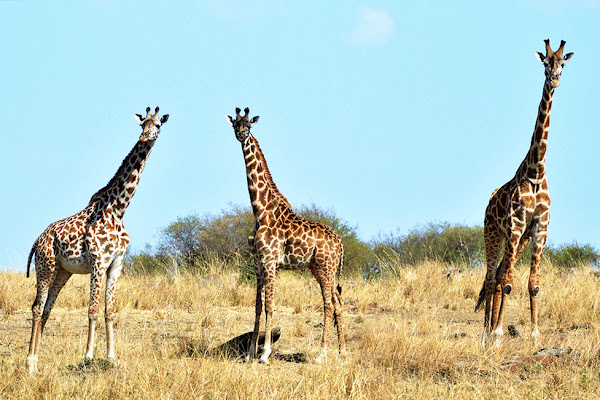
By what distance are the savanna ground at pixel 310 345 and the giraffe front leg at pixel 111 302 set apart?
0.22 meters

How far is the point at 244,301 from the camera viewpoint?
13.4 metres

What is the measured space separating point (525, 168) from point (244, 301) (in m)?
6.12

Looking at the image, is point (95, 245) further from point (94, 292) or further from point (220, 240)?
point (220, 240)

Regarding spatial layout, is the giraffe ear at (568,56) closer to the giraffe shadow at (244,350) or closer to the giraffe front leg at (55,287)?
the giraffe shadow at (244,350)

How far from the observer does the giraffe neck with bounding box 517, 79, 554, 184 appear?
927 cm

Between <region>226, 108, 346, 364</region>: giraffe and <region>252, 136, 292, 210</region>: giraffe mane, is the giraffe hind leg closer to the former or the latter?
<region>226, 108, 346, 364</region>: giraffe

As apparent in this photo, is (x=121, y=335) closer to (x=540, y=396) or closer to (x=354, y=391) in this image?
(x=354, y=391)

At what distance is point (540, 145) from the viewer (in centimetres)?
929

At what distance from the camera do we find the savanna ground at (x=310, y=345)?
6.52 meters

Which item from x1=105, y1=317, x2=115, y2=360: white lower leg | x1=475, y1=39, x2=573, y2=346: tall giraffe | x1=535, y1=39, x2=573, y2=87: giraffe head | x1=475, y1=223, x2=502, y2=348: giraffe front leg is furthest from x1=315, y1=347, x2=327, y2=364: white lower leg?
x1=535, y1=39, x2=573, y2=87: giraffe head

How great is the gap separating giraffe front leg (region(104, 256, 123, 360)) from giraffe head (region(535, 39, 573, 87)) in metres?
5.72

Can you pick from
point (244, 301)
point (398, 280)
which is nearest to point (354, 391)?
point (244, 301)

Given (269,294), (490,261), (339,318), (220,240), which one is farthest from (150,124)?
(220,240)

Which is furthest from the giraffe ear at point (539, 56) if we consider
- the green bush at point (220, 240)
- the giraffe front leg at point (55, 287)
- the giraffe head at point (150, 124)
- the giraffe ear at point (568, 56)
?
the green bush at point (220, 240)
